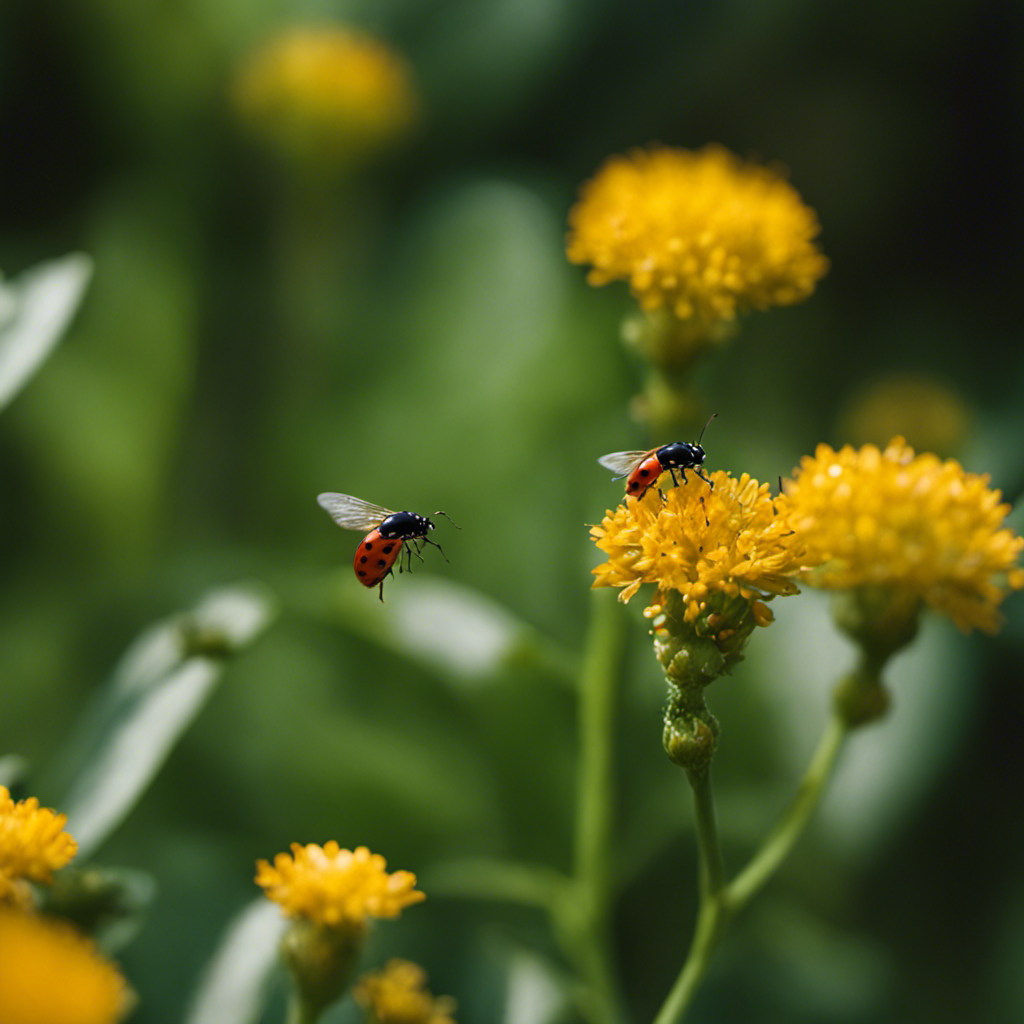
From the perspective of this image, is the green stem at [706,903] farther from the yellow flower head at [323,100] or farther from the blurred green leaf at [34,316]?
the yellow flower head at [323,100]

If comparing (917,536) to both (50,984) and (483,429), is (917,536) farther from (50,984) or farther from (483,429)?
(483,429)

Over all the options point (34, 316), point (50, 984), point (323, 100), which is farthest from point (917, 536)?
point (323, 100)

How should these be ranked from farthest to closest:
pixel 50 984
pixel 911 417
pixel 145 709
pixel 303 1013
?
pixel 911 417, pixel 145 709, pixel 303 1013, pixel 50 984

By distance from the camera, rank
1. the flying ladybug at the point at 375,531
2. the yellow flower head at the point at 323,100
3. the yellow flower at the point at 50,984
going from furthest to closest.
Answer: the yellow flower head at the point at 323,100 → the flying ladybug at the point at 375,531 → the yellow flower at the point at 50,984

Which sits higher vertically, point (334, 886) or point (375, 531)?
point (375, 531)

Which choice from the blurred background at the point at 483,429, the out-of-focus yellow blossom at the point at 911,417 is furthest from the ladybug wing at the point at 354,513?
the out-of-focus yellow blossom at the point at 911,417

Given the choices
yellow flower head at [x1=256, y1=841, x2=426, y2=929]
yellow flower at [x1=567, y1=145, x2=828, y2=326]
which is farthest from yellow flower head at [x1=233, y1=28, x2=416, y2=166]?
yellow flower head at [x1=256, y1=841, x2=426, y2=929]

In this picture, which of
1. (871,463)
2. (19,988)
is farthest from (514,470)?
(19,988)

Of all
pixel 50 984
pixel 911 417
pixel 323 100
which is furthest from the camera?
pixel 323 100
